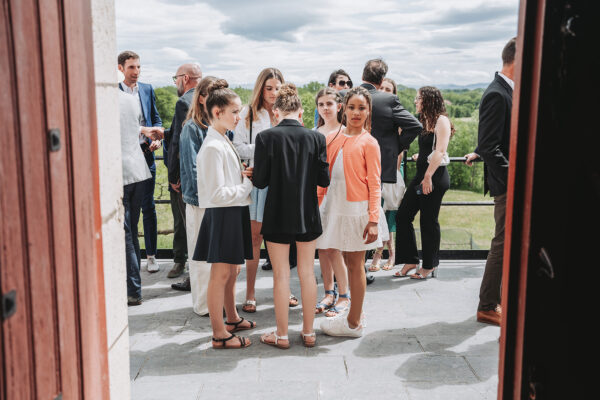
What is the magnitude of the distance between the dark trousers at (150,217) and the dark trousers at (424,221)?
241 centimetres

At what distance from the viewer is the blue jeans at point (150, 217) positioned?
17.9ft

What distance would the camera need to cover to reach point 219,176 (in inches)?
139

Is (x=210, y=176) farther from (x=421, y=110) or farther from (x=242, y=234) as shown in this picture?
(x=421, y=110)

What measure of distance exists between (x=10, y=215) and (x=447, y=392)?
105 inches

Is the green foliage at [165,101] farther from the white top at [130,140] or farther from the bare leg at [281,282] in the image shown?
the bare leg at [281,282]

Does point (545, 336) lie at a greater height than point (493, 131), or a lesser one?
lesser

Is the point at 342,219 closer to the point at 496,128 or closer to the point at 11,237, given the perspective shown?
the point at 496,128

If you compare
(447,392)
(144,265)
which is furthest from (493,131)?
Answer: (144,265)

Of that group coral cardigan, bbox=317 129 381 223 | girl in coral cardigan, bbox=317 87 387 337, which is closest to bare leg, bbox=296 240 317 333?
girl in coral cardigan, bbox=317 87 387 337

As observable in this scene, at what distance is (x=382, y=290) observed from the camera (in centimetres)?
511

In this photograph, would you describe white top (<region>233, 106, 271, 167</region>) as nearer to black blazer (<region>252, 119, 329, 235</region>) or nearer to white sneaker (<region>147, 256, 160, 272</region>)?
black blazer (<region>252, 119, 329, 235</region>)

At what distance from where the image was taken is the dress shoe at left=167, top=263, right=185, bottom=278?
5507mm

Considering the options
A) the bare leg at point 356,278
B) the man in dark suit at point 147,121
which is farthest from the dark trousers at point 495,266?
the man in dark suit at point 147,121

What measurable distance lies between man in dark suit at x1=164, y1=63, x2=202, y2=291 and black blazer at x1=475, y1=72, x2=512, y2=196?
2323mm
